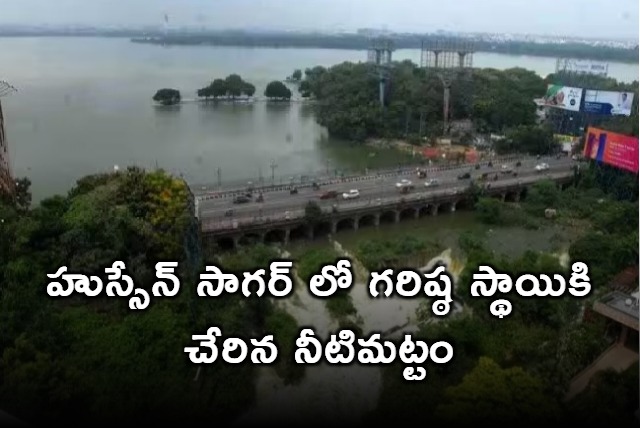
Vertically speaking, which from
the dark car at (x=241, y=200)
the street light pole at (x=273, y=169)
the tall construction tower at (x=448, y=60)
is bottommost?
the street light pole at (x=273, y=169)

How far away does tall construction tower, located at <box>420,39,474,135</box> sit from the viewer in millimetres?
24188

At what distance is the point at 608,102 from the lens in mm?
19609

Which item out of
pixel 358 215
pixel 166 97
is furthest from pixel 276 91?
pixel 358 215

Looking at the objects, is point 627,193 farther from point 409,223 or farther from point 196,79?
point 196,79

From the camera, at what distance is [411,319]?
9.27 meters

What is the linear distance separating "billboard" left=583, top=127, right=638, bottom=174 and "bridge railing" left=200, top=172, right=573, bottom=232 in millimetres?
1491

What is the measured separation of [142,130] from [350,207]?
13.2m

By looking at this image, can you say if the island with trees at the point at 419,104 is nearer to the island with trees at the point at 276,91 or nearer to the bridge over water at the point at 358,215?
the island with trees at the point at 276,91

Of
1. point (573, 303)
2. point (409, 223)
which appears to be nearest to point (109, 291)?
point (573, 303)

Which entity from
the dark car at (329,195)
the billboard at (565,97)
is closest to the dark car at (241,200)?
the dark car at (329,195)

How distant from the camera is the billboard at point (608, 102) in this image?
63.0ft

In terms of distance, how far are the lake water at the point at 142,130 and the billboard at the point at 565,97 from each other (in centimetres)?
174

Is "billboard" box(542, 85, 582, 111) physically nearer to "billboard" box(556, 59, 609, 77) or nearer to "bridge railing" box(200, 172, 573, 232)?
"bridge railing" box(200, 172, 573, 232)

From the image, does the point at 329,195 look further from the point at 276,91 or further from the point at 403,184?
the point at 276,91
